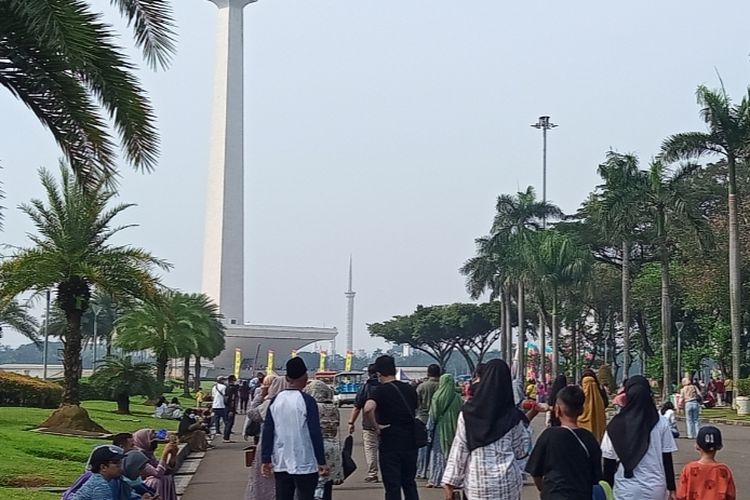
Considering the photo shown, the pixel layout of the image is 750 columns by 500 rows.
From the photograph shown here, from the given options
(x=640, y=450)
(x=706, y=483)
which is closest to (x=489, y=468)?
(x=640, y=450)

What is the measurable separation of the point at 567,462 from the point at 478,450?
683 millimetres

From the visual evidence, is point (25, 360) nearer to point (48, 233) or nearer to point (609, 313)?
point (609, 313)

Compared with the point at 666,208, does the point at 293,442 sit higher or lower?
lower

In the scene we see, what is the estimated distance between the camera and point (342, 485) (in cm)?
1495

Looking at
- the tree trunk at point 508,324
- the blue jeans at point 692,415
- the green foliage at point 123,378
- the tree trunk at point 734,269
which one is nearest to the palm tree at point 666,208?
the tree trunk at point 734,269

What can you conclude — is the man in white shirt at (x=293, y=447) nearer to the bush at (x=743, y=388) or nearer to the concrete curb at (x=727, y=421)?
the concrete curb at (x=727, y=421)

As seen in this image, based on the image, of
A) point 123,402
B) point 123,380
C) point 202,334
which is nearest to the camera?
point 123,380

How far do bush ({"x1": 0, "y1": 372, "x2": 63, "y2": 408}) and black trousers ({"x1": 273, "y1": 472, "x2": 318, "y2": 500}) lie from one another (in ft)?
77.9

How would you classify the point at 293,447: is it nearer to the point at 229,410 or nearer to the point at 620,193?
the point at 229,410

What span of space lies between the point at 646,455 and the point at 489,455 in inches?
53.8

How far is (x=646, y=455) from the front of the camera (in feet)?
26.0

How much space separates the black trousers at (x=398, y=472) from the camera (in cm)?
1070

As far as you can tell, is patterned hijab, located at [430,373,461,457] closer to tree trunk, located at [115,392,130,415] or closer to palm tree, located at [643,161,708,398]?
tree trunk, located at [115,392,130,415]

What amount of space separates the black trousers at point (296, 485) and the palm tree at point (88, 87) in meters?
4.45
